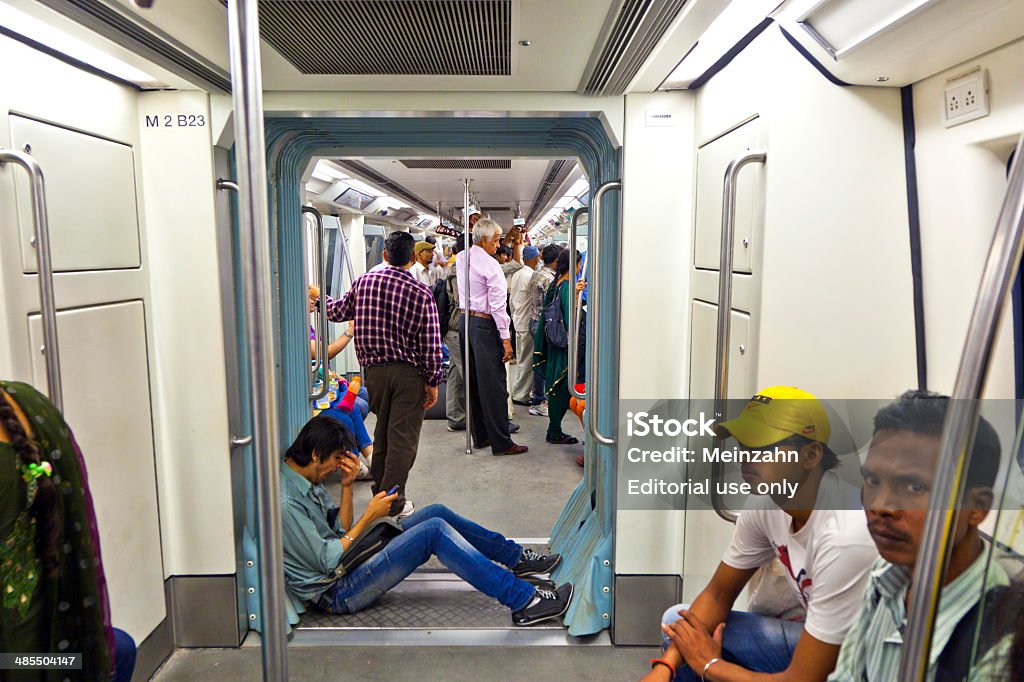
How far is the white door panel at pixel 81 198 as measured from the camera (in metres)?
1.69

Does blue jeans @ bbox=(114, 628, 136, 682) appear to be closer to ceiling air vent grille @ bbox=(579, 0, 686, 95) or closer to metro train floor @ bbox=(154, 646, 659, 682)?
metro train floor @ bbox=(154, 646, 659, 682)

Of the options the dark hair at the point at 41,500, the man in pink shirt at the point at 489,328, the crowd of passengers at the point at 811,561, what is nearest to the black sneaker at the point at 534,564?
the crowd of passengers at the point at 811,561

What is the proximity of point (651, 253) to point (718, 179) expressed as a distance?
Result: 46 cm

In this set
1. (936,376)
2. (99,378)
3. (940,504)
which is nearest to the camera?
(940,504)

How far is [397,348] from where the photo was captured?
3943mm

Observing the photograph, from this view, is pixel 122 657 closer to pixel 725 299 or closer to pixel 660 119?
pixel 725 299

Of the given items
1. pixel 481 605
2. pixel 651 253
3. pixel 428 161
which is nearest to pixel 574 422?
pixel 428 161

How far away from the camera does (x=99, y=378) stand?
85.9 inches

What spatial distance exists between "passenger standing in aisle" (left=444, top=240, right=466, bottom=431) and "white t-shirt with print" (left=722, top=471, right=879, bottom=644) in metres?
4.33

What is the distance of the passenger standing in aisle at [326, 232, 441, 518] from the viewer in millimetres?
3910

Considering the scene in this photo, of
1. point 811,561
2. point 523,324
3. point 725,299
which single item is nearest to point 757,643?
point 811,561

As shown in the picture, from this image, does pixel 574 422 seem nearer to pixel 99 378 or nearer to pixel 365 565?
pixel 365 565

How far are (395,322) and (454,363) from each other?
91.6 inches

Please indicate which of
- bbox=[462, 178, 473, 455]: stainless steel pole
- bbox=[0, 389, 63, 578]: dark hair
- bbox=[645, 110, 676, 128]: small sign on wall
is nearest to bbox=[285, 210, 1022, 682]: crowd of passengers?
bbox=[645, 110, 676, 128]: small sign on wall
